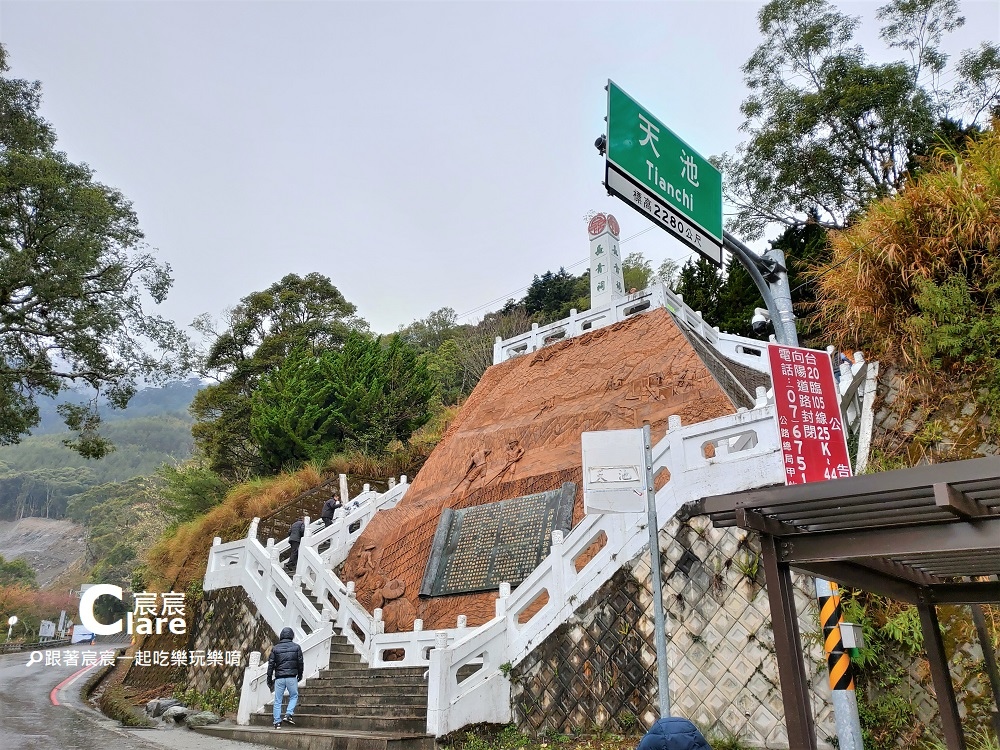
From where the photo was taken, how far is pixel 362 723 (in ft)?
30.5

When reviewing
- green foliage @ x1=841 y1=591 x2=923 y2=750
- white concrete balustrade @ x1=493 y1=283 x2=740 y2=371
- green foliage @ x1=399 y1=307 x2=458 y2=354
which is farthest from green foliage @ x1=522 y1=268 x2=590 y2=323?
green foliage @ x1=841 y1=591 x2=923 y2=750

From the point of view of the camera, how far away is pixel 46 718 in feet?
42.1

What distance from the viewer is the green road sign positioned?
5234 millimetres

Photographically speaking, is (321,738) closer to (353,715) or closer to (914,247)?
(353,715)

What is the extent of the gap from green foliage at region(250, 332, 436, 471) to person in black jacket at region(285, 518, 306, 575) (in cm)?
792

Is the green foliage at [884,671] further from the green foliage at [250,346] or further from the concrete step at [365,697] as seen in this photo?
the green foliage at [250,346]

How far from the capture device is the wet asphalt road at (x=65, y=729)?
9719 mm

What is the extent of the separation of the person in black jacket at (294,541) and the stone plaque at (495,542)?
391cm

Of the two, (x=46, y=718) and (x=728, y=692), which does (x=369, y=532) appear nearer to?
(x=46, y=718)

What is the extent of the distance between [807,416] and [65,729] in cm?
1273

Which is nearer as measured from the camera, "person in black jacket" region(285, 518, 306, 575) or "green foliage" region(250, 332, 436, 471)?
"person in black jacket" region(285, 518, 306, 575)

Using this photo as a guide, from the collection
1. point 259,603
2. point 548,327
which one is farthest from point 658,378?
point 259,603

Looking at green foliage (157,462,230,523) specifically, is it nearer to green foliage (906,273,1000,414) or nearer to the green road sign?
green foliage (906,273,1000,414)

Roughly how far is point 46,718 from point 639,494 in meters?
13.2
